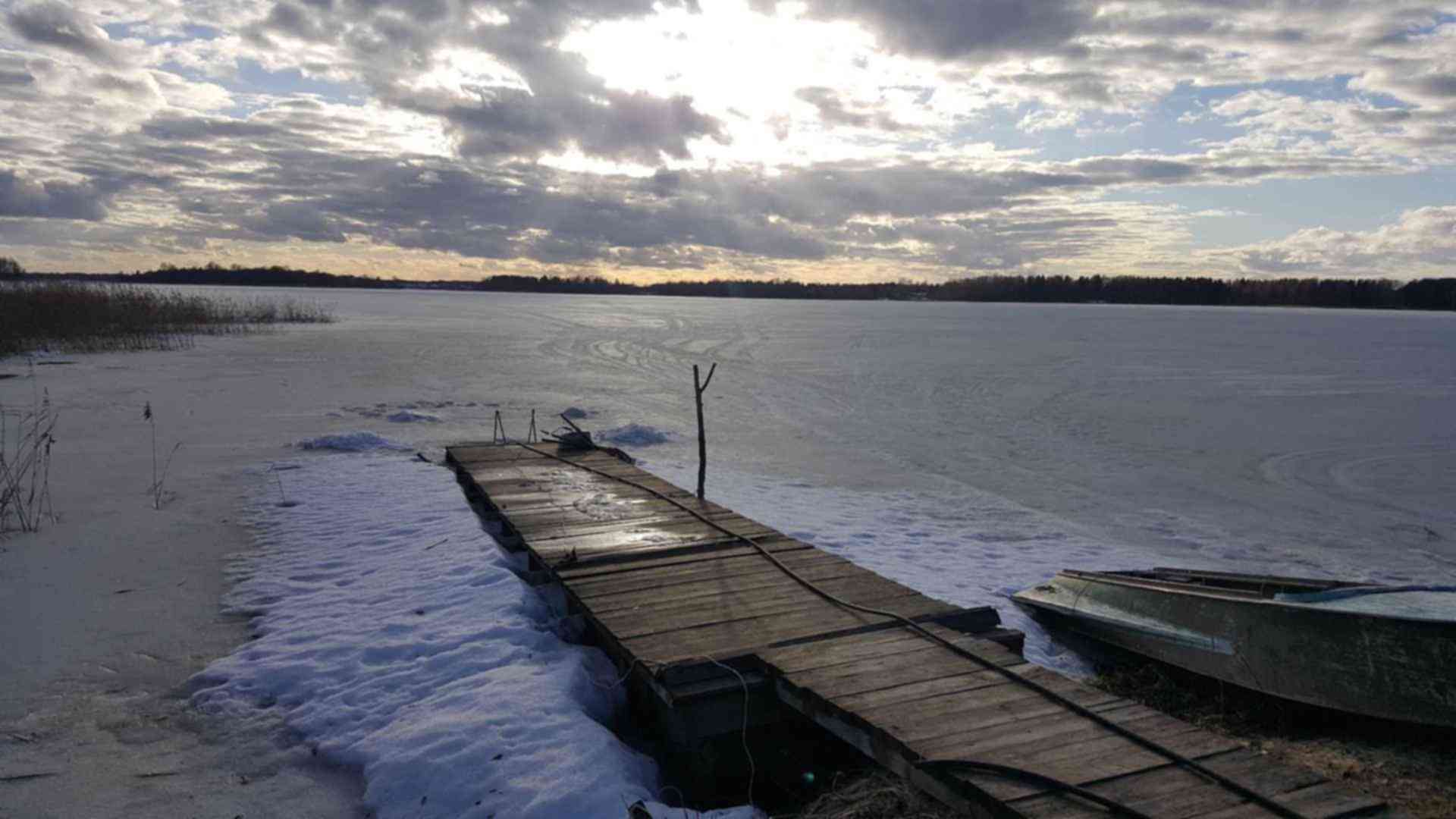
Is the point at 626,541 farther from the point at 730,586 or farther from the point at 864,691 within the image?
the point at 864,691

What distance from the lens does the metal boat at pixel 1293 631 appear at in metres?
4.41

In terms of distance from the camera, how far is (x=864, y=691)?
160 inches

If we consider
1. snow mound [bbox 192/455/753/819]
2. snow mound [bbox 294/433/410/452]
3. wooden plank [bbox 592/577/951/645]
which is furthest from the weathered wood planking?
snow mound [bbox 294/433/410/452]

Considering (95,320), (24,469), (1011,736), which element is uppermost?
(95,320)

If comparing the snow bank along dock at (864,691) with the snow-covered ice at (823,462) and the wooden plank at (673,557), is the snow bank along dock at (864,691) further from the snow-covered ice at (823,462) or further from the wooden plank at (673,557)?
the snow-covered ice at (823,462)

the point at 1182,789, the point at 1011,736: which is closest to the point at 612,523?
the point at 1011,736

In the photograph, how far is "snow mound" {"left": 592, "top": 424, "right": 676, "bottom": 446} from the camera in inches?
531

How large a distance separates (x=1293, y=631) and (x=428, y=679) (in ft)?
14.6

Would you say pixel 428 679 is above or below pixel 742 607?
below

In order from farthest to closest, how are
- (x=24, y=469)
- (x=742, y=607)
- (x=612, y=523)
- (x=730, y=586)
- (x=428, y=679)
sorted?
(x=24, y=469), (x=612, y=523), (x=730, y=586), (x=742, y=607), (x=428, y=679)

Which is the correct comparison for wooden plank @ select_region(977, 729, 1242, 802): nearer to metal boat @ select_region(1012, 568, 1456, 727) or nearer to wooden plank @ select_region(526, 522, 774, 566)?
metal boat @ select_region(1012, 568, 1456, 727)

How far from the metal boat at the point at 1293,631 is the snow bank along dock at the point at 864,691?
132cm

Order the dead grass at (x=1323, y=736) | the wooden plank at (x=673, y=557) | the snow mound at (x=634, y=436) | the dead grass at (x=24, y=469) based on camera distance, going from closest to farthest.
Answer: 1. the dead grass at (x=1323, y=736)
2. the wooden plank at (x=673, y=557)
3. the dead grass at (x=24, y=469)
4. the snow mound at (x=634, y=436)

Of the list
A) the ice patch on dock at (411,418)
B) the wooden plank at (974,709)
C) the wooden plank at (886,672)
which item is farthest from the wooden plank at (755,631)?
the ice patch on dock at (411,418)
